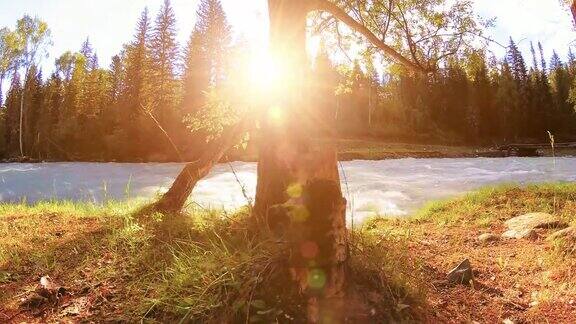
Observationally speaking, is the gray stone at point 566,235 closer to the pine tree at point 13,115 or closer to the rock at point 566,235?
the rock at point 566,235

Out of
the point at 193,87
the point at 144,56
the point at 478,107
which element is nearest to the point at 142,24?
the point at 144,56

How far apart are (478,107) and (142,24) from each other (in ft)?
178

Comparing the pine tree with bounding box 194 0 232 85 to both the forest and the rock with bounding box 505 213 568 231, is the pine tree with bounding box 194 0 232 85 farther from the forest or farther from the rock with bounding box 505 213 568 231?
the rock with bounding box 505 213 568 231

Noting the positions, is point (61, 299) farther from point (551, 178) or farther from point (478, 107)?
point (478, 107)

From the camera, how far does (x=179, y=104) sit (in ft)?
143

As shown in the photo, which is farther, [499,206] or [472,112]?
[472,112]

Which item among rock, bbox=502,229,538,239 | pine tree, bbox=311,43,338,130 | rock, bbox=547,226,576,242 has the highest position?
pine tree, bbox=311,43,338,130

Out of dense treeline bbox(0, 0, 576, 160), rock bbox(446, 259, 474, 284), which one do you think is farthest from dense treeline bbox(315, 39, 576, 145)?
rock bbox(446, 259, 474, 284)

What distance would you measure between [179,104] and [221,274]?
42232 millimetres

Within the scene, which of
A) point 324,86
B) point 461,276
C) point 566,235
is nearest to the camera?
point 461,276

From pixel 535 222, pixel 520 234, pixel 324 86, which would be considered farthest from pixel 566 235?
pixel 324 86

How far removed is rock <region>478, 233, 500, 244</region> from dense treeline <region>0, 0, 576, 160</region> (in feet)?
44.1

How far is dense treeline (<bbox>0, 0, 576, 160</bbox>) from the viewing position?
140 ft

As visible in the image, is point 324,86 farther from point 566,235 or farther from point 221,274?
point 566,235
